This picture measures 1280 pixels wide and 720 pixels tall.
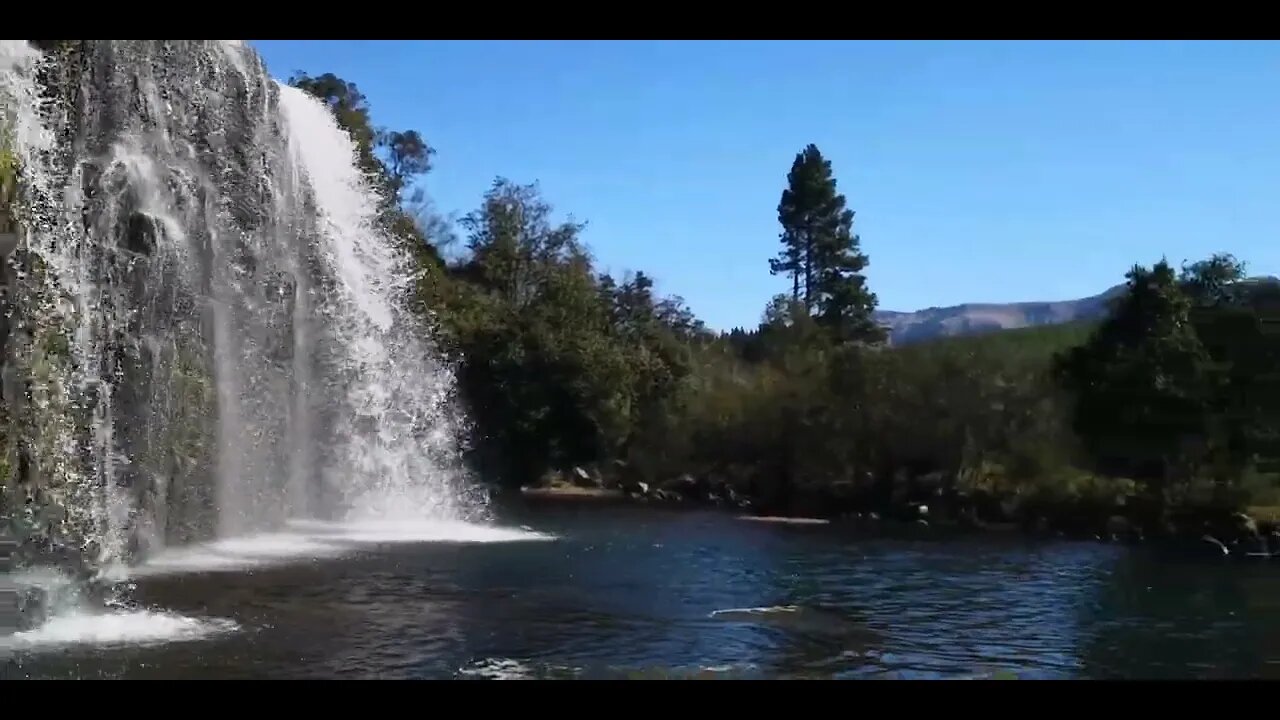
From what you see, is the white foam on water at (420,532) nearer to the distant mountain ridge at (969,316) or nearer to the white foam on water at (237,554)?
the white foam on water at (237,554)

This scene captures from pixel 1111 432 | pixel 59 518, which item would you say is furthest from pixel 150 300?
pixel 1111 432

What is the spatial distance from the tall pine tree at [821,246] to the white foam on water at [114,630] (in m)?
50.3

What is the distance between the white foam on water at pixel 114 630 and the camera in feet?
36.8

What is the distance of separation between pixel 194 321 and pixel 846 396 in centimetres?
2176

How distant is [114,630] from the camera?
11820mm

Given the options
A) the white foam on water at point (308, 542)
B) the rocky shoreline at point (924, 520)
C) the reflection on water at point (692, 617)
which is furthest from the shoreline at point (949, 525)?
the white foam on water at point (308, 542)

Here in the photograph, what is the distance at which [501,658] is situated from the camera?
11.3 m

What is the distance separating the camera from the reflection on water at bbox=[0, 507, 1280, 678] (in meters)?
11.1

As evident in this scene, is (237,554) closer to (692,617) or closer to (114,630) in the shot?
(114,630)

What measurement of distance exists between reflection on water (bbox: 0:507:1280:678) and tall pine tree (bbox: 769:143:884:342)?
38.1 m

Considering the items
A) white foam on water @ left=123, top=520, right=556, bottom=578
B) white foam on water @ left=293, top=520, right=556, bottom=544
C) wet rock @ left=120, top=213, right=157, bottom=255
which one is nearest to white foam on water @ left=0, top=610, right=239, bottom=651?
white foam on water @ left=123, top=520, right=556, bottom=578

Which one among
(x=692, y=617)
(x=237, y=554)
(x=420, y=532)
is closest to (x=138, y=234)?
(x=237, y=554)
